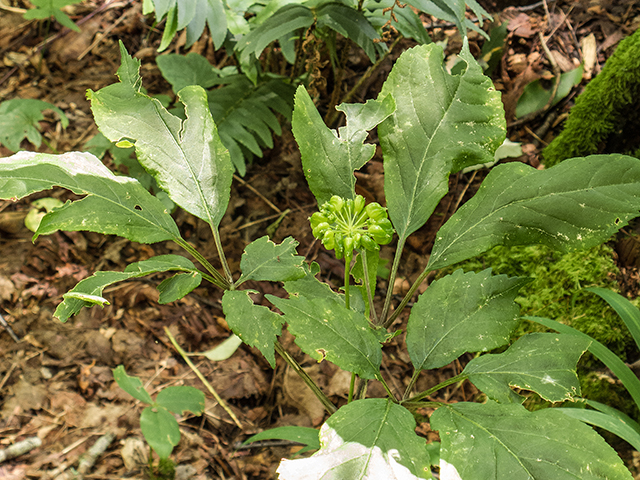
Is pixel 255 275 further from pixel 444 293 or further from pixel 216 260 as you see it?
pixel 216 260

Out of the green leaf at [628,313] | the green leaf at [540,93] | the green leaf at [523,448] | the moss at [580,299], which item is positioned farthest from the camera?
the green leaf at [540,93]

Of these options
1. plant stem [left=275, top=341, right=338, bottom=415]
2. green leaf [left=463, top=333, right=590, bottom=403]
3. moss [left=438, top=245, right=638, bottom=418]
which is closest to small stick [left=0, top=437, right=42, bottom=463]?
plant stem [left=275, top=341, right=338, bottom=415]

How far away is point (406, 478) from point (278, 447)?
1.16 metres

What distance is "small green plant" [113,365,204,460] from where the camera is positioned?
1.56m

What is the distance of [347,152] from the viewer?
1.08 meters

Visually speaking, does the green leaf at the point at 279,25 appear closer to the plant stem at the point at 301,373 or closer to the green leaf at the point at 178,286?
the green leaf at the point at 178,286

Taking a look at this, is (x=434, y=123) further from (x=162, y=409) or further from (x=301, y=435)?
(x=162, y=409)

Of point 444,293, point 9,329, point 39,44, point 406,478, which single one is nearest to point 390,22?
point 444,293

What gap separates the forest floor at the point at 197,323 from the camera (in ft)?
5.98

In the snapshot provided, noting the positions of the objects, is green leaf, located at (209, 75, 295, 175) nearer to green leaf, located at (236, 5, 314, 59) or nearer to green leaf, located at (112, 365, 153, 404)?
green leaf, located at (236, 5, 314, 59)

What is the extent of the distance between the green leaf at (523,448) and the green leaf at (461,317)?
0.52ft

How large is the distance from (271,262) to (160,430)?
973mm

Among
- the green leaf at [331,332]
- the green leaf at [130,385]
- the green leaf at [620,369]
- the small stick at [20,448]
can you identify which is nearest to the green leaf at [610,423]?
the green leaf at [620,369]

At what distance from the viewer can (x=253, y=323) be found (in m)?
0.95
